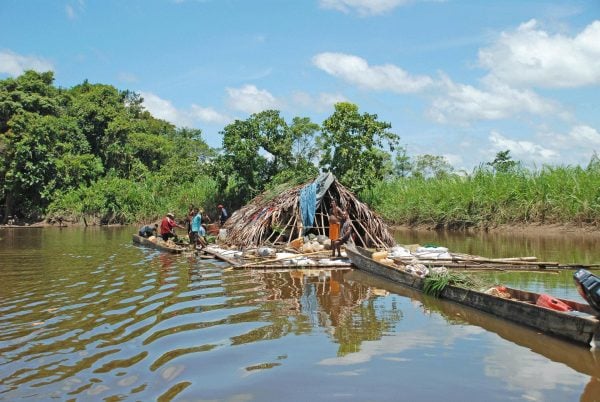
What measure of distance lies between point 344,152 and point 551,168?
9161 mm

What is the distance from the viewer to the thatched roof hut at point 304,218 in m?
16.8

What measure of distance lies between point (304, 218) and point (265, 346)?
10074 mm

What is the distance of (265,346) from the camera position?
6.92 m

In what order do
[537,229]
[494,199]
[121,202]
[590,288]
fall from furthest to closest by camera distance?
1. [121,202]
2. [494,199]
3. [537,229]
4. [590,288]

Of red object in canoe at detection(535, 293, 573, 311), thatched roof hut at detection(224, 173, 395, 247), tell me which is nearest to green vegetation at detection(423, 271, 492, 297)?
red object in canoe at detection(535, 293, 573, 311)

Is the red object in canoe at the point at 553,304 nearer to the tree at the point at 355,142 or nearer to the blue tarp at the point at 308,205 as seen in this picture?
the blue tarp at the point at 308,205

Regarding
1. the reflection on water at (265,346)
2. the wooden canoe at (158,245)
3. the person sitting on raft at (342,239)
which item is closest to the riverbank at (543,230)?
the person sitting on raft at (342,239)

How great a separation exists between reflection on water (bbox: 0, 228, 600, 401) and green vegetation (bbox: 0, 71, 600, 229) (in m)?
9.42

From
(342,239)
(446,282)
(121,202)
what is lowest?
(446,282)

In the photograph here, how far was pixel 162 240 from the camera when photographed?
19.3m

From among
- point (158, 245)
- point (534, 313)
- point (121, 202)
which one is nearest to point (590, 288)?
point (534, 313)

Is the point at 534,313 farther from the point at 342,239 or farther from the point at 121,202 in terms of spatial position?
the point at 121,202

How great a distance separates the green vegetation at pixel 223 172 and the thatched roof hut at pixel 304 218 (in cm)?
138

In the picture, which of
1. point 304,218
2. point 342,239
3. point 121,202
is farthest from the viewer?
point 121,202
